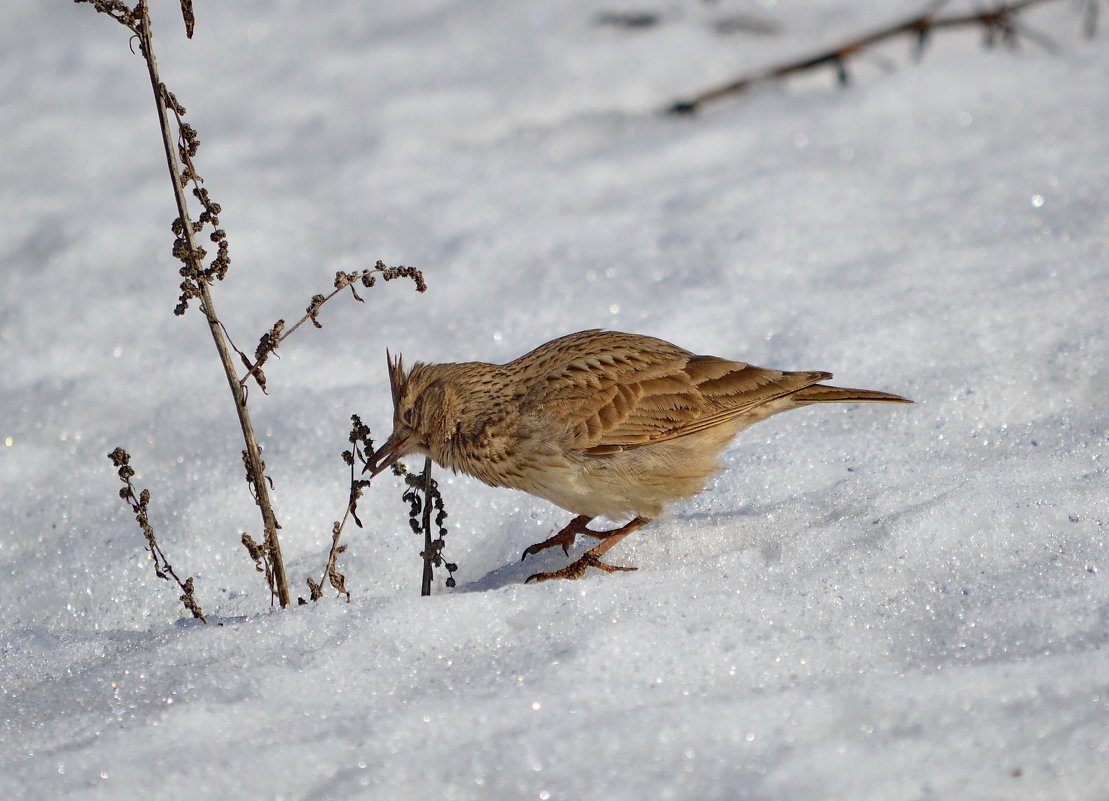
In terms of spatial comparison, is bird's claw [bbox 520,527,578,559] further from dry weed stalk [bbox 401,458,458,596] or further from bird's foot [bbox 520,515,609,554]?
dry weed stalk [bbox 401,458,458,596]

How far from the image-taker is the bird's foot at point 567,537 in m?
4.40

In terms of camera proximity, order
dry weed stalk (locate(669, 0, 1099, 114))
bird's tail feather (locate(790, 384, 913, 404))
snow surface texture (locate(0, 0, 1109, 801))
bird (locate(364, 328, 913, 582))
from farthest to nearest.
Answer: dry weed stalk (locate(669, 0, 1099, 114)), bird's tail feather (locate(790, 384, 913, 404)), bird (locate(364, 328, 913, 582)), snow surface texture (locate(0, 0, 1109, 801))

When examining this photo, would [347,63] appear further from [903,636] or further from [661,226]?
[903,636]

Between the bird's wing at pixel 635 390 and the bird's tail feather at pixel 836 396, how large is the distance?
5cm

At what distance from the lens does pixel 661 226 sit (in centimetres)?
721

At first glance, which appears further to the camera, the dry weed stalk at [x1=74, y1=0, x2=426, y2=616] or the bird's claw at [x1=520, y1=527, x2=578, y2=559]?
the bird's claw at [x1=520, y1=527, x2=578, y2=559]

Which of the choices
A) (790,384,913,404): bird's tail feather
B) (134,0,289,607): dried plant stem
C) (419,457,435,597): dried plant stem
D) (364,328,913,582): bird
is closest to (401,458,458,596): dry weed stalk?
(419,457,435,597): dried plant stem

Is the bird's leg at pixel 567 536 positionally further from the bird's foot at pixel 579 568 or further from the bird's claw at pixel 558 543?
the bird's foot at pixel 579 568

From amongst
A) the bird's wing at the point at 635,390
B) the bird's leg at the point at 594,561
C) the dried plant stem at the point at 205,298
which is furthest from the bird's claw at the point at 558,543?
the dried plant stem at the point at 205,298

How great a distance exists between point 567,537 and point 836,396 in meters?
1.13

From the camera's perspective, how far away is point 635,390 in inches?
172

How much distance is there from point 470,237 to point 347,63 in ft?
9.57

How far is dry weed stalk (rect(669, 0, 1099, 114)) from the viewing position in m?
8.29

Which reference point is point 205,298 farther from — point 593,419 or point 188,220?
point 593,419
